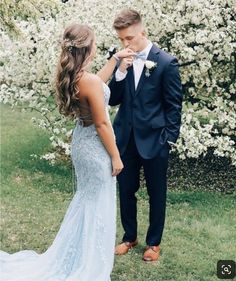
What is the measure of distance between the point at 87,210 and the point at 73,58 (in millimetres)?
1322

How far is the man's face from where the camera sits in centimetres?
532

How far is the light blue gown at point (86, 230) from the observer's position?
5074mm

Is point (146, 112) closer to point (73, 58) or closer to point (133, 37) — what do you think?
point (133, 37)

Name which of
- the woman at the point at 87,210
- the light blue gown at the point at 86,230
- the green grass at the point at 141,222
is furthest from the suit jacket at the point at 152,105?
the green grass at the point at 141,222

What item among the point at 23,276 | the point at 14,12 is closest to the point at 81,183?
the point at 23,276

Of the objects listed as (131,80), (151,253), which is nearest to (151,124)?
(131,80)

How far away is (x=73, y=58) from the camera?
4.71 metres

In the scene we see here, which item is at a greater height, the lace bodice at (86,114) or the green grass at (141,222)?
the lace bodice at (86,114)

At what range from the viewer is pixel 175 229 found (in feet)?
22.6

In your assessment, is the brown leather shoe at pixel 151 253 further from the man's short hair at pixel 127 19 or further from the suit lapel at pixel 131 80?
the man's short hair at pixel 127 19

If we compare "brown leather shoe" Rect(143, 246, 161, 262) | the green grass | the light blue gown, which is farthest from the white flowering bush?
the light blue gown

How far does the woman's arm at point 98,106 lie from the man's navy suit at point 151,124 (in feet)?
2.12

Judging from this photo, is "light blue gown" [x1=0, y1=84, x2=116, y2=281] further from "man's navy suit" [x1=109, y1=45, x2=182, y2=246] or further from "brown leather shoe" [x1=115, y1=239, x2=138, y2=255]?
"brown leather shoe" [x1=115, y1=239, x2=138, y2=255]

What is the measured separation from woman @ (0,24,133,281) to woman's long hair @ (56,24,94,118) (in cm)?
3
